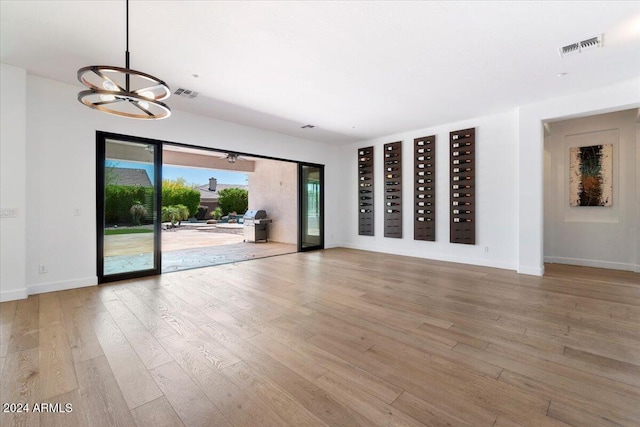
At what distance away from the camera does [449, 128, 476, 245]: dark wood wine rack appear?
584 centimetres

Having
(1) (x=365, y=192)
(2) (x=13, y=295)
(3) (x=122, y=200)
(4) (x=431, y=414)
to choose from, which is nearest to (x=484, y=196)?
(1) (x=365, y=192)

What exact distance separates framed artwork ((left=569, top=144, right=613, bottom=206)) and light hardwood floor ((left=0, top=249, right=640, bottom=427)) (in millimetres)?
2396

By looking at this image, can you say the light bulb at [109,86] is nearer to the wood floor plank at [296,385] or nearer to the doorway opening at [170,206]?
the wood floor plank at [296,385]

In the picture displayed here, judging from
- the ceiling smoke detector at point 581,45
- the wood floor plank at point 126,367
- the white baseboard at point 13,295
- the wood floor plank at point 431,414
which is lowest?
the wood floor plank at point 431,414

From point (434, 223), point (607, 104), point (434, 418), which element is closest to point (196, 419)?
point (434, 418)

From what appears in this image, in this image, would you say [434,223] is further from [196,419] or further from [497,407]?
[196,419]

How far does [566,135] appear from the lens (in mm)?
5977

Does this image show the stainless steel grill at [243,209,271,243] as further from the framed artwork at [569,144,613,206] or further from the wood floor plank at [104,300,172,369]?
the framed artwork at [569,144,613,206]

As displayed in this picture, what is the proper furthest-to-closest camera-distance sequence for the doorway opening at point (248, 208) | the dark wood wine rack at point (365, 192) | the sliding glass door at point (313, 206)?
the sliding glass door at point (313, 206) → the dark wood wine rack at point (365, 192) → the doorway opening at point (248, 208)

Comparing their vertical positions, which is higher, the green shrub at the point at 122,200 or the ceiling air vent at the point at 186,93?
the ceiling air vent at the point at 186,93

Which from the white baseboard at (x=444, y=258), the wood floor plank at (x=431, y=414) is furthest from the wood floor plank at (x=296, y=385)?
the white baseboard at (x=444, y=258)

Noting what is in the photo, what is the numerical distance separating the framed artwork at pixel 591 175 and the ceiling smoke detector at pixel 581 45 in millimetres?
3586

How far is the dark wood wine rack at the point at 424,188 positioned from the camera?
643 centimetres

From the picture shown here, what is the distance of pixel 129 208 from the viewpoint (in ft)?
15.7
